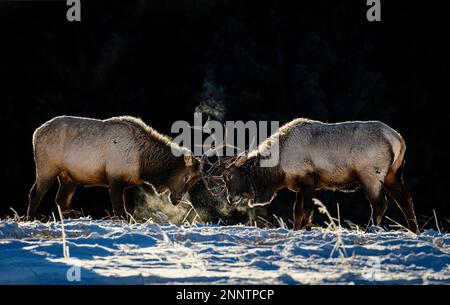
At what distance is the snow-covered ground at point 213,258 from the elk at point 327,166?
1929 mm

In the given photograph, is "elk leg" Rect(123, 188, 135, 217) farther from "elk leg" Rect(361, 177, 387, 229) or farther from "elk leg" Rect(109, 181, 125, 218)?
"elk leg" Rect(361, 177, 387, 229)

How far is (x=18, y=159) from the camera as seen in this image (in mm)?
23750

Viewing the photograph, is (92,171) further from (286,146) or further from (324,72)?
(324,72)

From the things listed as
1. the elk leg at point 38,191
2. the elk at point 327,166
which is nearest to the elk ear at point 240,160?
the elk at point 327,166

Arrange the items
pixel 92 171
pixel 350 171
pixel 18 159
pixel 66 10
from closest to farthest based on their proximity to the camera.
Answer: pixel 350 171 < pixel 92 171 < pixel 18 159 < pixel 66 10

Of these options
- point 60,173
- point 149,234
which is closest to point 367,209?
point 60,173

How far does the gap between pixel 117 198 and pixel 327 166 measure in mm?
2935

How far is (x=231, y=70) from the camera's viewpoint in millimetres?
23703

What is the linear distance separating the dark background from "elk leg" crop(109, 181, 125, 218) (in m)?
10.4

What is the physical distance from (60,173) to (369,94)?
1413cm

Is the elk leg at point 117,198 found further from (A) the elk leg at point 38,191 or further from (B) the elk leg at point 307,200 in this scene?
(B) the elk leg at point 307,200

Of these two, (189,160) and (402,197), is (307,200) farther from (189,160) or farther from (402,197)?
(189,160)

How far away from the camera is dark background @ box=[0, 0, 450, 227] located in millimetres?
23375

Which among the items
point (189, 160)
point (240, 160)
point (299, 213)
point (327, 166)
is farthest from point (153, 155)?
point (327, 166)
